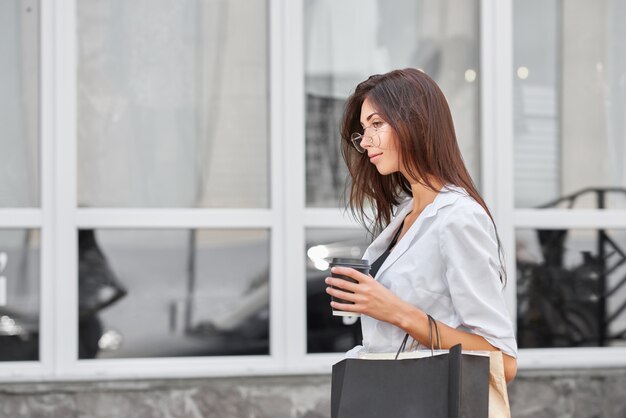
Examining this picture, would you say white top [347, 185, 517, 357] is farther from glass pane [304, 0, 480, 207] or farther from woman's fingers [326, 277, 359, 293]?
glass pane [304, 0, 480, 207]

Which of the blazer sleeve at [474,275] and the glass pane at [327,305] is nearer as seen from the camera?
the blazer sleeve at [474,275]

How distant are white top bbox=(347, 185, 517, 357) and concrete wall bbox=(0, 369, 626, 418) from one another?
2463 millimetres

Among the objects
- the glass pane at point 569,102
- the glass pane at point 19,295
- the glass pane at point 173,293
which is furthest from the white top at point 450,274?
the glass pane at point 569,102

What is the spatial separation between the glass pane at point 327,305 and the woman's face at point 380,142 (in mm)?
2557

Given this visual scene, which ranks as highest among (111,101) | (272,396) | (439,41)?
(439,41)

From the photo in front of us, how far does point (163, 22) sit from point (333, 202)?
3.85 ft

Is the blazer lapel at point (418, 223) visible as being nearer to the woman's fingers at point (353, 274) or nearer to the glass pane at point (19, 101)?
the woman's fingers at point (353, 274)

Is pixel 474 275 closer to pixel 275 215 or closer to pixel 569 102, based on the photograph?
pixel 275 215

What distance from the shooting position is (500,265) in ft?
6.93

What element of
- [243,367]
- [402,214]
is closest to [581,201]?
[243,367]

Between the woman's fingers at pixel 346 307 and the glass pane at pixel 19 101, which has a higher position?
the glass pane at pixel 19 101

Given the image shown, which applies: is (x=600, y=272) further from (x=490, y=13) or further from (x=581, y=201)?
(x=490, y=13)

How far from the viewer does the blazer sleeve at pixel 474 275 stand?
2033mm

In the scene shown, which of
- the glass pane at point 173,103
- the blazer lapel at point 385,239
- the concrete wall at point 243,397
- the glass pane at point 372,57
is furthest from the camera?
the glass pane at point 372,57
